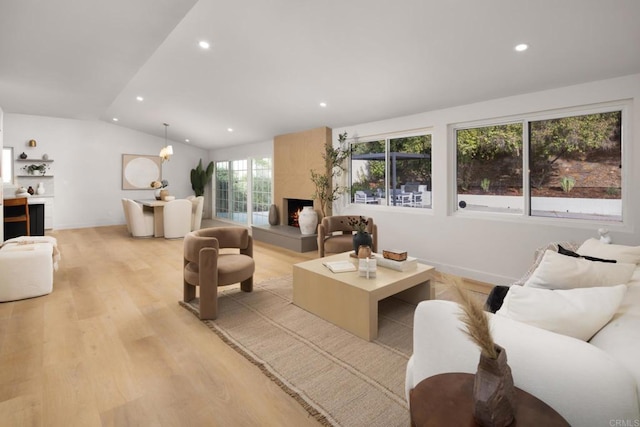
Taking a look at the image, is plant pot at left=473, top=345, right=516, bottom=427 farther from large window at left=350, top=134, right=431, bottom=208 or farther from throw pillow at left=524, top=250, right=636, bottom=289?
large window at left=350, top=134, right=431, bottom=208

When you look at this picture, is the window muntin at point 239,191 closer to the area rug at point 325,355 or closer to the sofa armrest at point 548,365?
the area rug at point 325,355

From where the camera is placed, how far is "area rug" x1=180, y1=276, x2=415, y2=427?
1713 mm

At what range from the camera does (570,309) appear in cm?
126

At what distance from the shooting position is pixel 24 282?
10.6ft

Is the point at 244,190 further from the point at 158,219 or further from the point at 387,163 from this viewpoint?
the point at 387,163

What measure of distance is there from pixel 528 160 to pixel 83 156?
942cm

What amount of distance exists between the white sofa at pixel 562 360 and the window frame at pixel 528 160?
227 centimetres

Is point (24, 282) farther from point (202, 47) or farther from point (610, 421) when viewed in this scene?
point (610, 421)

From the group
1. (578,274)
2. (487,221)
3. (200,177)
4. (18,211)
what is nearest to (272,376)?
(578,274)

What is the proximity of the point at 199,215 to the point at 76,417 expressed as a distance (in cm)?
603

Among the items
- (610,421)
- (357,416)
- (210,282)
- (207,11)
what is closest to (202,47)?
(207,11)

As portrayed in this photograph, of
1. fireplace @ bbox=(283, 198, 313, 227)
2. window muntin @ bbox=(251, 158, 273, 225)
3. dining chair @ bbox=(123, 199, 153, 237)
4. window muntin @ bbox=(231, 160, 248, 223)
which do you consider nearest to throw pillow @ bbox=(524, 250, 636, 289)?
fireplace @ bbox=(283, 198, 313, 227)

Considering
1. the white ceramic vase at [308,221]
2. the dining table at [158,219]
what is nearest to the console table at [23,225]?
the dining table at [158,219]

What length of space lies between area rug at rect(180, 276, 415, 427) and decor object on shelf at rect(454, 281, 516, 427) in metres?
0.88
